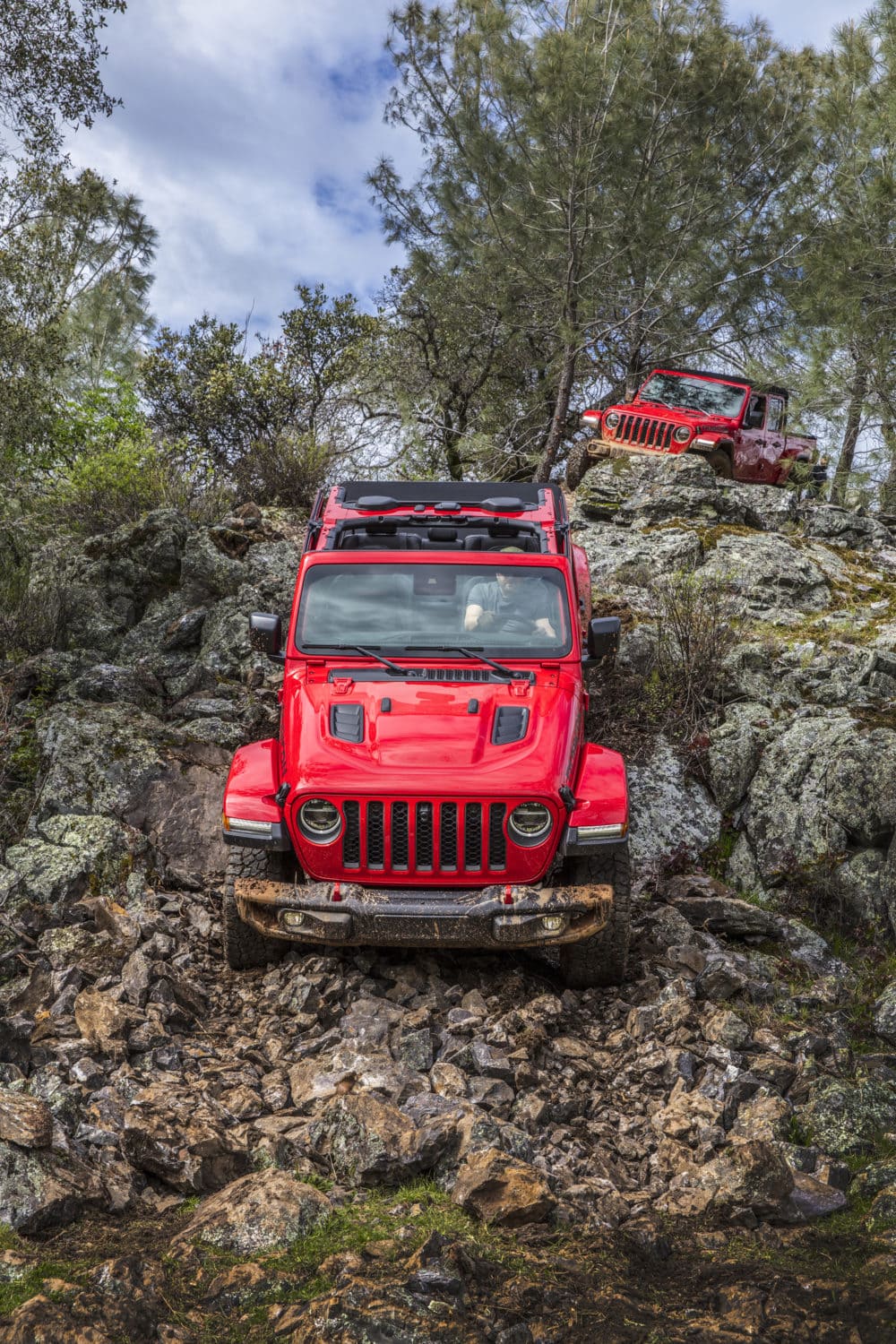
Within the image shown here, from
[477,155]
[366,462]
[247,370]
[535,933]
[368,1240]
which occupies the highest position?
[477,155]

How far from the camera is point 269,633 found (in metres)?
6.33

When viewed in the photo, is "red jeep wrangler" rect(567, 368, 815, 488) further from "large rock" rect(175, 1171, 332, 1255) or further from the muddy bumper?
"large rock" rect(175, 1171, 332, 1255)

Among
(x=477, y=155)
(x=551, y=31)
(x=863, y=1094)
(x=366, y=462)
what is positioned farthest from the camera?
(x=366, y=462)

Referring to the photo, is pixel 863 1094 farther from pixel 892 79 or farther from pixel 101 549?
pixel 892 79

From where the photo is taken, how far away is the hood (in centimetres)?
514

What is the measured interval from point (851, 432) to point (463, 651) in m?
12.4

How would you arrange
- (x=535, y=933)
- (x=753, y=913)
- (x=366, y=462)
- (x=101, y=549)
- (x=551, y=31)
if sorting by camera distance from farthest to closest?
(x=366, y=462) → (x=551, y=31) → (x=101, y=549) → (x=753, y=913) → (x=535, y=933)

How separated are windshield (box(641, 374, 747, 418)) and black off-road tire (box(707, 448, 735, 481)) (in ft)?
2.66

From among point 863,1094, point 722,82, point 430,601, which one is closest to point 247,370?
point 722,82

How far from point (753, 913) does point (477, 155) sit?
12.8 m

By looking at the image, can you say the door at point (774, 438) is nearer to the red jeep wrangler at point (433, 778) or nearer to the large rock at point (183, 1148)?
the red jeep wrangler at point (433, 778)

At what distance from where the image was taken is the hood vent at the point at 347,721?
5434 millimetres

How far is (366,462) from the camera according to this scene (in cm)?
1778

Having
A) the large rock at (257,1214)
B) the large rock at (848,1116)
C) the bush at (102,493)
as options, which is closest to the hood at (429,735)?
the large rock at (848,1116)
